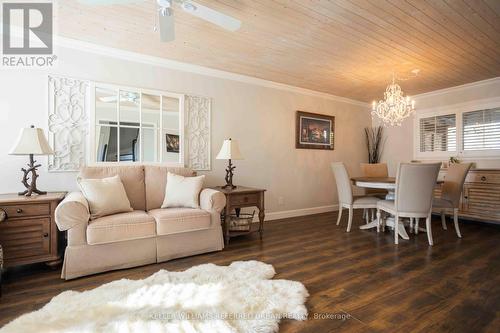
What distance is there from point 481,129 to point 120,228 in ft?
19.1

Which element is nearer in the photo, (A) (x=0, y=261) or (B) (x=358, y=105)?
(A) (x=0, y=261)

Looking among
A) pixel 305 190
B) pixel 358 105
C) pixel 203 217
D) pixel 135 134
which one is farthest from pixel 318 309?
pixel 358 105

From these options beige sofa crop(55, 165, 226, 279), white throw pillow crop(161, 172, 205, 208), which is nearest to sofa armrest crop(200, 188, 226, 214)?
beige sofa crop(55, 165, 226, 279)

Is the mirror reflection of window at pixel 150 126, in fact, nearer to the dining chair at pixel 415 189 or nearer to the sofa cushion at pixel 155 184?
the sofa cushion at pixel 155 184

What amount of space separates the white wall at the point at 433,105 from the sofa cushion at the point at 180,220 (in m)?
4.69

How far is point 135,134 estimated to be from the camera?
336 cm

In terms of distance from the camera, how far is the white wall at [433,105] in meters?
4.36

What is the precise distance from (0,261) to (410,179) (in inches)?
163

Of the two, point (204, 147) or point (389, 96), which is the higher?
point (389, 96)

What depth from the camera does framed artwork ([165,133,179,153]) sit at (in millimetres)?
3549

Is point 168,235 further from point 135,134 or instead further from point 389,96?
point 389,96

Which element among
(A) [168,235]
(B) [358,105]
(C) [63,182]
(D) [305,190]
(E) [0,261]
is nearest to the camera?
(E) [0,261]

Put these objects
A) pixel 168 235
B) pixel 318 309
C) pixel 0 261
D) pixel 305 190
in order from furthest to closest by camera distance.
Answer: pixel 305 190 < pixel 168 235 < pixel 0 261 < pixel 318 309

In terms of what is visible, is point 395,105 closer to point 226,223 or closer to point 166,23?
point 226,223
